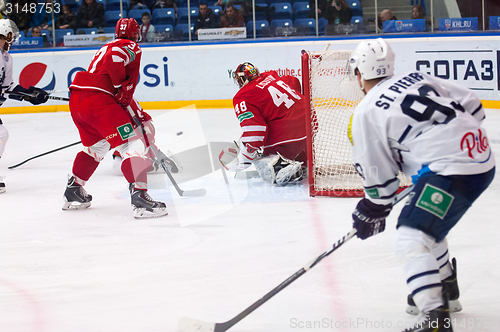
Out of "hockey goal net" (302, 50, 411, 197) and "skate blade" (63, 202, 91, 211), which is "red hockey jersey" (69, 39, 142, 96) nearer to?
"skate blade" (63, 202, 91, 211)

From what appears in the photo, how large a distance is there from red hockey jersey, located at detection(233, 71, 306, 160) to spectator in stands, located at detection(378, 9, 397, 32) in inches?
161

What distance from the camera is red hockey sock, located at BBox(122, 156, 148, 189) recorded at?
322 centimetres

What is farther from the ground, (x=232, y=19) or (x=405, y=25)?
(x=232, y=19)

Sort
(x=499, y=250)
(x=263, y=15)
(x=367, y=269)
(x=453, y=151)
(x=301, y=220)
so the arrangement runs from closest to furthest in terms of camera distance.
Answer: (x=453, y=151) → (x=367, y=269) → (x=499, y=250) → (x=301, y=220) → (x=263, y=15)

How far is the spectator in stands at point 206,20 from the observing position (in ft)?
26.5

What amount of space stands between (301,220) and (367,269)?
797 mm

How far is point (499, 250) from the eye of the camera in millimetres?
2531

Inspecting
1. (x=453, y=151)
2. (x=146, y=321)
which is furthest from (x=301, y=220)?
(x=453, y=151)

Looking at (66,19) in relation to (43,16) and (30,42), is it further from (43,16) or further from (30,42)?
(30,42)

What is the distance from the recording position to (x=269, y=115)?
3.87 meters

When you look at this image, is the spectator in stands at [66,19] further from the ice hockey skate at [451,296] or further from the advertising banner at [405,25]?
the ice hockey skate at [451,296]

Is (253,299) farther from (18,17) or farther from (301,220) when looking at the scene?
(18,17)

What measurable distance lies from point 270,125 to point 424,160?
7.57 ft

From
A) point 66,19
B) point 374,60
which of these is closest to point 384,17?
point 66,19
